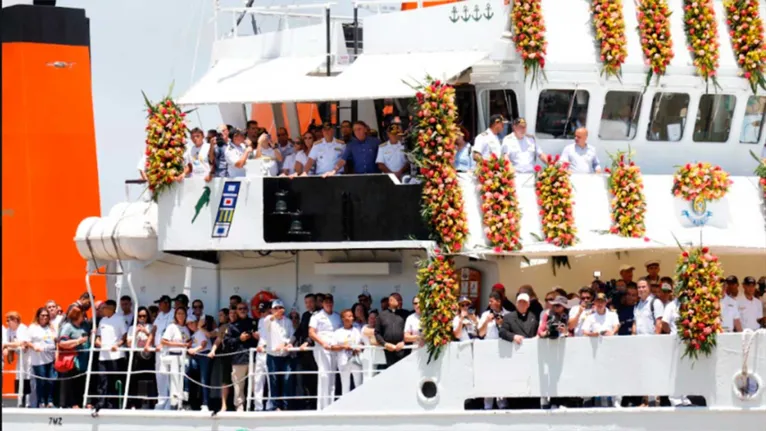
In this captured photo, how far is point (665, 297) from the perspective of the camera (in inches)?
520

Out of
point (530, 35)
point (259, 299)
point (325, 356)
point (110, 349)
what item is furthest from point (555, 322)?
point (110, 349)

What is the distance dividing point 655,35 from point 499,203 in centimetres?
298

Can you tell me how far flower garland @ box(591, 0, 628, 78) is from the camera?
14383 millimetres

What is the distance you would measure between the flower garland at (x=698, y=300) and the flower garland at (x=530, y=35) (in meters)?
2.98

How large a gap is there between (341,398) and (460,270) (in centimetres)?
241

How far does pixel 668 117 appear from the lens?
590 inches

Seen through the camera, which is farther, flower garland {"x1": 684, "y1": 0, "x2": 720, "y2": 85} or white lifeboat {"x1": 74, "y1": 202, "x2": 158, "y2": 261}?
white lifeboat {"x1": 74, "y1": 202, "x2": 158, "y2": 261}

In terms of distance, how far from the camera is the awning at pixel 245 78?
15.0 m

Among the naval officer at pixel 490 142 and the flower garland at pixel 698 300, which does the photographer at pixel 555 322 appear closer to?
the flower garland at pixel 698 300

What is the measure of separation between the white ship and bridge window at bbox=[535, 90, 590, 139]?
0.05ft

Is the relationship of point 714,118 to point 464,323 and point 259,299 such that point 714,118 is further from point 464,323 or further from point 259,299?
point 259,299

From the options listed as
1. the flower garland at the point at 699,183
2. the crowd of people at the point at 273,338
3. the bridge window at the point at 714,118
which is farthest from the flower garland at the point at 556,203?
the bridge window at the point at 714,118

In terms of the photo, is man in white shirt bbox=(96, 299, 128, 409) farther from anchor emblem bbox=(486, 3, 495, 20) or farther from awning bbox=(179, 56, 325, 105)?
anchor emblem bbox=(486, 3, 495, 20)

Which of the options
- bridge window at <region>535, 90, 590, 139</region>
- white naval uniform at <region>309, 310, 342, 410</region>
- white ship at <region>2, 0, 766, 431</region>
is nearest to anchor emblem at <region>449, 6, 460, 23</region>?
white ship at <region>2, 0, 766, 431</region>
